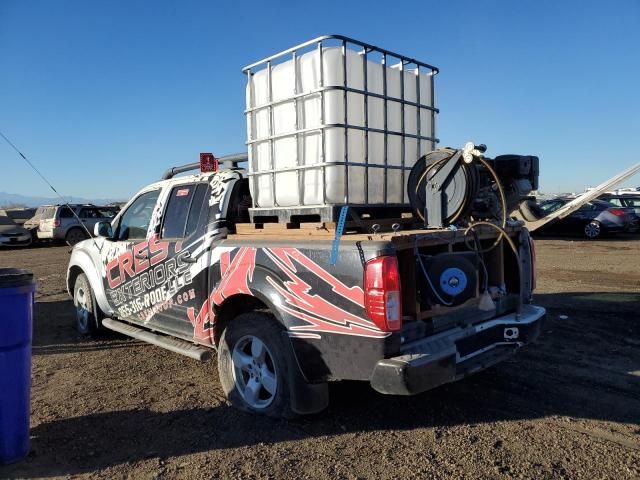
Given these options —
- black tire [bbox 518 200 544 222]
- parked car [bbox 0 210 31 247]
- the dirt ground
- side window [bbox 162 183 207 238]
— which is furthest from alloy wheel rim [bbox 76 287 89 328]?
parked car [bbox 0 210 31 247]

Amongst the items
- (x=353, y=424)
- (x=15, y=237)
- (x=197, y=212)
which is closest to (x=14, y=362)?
(x=197, y=212)

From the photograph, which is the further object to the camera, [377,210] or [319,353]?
[377,210]

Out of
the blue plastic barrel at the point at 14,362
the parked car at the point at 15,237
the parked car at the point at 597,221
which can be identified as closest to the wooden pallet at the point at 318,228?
the blue plastic barrel at the point at 14,362

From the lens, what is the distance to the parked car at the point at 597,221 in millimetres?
17828

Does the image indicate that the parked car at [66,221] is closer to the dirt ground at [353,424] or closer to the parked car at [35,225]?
the parked car at [35,225]

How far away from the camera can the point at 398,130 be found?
473 centimetres

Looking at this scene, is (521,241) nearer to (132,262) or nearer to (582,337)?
(582,337)

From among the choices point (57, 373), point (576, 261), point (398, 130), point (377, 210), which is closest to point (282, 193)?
point (377, 210)

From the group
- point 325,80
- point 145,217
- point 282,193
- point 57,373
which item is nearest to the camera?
point 325,80

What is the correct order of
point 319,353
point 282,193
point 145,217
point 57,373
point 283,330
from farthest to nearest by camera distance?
point 145,217
point 57,373
point 282,193
point 283,330
point 319,353

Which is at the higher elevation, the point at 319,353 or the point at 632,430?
the point at 319,353

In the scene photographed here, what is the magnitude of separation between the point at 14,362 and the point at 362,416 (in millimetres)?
2376

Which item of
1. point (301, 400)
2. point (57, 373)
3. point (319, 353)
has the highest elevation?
point (319, 353)

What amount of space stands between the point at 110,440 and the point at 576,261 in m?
11.8
